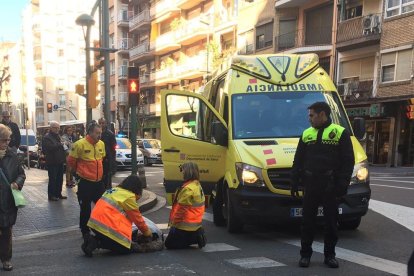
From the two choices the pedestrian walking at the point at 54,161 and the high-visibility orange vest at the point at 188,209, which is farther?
the pedestrian walking at the point at 54,161

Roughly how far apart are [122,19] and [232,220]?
51.1 metres

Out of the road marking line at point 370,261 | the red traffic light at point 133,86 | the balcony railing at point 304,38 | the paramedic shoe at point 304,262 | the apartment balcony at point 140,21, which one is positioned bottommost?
the road marking line at point 370,261

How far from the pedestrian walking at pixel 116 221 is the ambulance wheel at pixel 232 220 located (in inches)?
59.7

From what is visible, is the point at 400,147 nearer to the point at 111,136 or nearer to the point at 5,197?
the point at 111,136

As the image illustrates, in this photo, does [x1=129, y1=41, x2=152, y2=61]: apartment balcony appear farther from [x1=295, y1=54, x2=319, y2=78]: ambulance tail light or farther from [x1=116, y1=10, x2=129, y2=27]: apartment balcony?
[x1=295, y1=54, x2=319, y2=78]: ambulance tail light

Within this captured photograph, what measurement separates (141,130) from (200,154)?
41.8 m

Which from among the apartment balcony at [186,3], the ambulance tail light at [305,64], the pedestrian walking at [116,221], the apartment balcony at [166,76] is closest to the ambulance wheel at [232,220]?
the pedestrian walking at [116,221]

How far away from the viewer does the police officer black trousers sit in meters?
4.99

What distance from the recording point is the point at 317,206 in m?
5.08

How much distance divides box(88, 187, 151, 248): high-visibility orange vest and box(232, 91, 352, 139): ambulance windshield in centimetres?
212

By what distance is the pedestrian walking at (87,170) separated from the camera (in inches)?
258

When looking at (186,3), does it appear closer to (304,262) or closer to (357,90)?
(357,90)

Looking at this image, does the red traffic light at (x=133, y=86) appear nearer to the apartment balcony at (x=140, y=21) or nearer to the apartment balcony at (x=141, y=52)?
the apartment balcony at (x=141, y=52)

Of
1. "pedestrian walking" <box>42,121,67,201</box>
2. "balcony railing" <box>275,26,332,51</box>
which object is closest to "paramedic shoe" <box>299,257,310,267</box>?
"pedestrian walking" <box>42,121,67,201</box>
